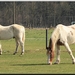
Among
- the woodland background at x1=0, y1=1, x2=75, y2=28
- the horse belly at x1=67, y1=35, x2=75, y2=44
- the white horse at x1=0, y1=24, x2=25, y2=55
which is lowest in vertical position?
the woodland background at x1=0, y1=1, x2=75, y2=28

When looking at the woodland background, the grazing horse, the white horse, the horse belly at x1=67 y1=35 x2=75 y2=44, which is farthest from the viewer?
the woodland background

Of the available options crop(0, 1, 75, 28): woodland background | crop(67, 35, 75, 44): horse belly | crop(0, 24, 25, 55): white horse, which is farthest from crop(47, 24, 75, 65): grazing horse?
crop(0, 1, 75, 28): woodland background

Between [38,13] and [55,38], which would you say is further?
[38,13]

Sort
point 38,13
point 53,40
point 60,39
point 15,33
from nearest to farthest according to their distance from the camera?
point 53,40 < point 60,39 < point 15,33 < point 38,13

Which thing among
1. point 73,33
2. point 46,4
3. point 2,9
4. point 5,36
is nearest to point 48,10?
point 46,4

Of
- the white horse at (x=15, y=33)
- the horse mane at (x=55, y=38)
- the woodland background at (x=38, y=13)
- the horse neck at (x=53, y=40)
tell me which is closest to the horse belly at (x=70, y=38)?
the horse mane at (x=55, y=38)

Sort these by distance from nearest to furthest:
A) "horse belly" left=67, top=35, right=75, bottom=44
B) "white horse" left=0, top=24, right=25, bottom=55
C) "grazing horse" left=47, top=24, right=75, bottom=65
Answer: "grazing horse" left=47, top=24, right=75, bottom=65 → "horse belly" left=67, top=35, right=75, bottom=44 → "white horse" left=0, top=24, right=25, bottom=55

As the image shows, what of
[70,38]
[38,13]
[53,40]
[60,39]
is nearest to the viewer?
[53,40]

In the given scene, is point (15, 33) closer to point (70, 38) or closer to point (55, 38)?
point (70, 38)

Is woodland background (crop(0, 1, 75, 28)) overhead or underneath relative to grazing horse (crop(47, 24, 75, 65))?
underneath

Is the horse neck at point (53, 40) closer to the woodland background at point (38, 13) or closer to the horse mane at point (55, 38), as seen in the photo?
the horse mane at point (55, 38)

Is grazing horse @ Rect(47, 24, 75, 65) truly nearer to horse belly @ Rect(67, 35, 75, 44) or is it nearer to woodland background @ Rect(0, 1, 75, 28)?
horse belly @ Rect(67, 35, 75, 44)

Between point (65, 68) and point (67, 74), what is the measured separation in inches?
77.6

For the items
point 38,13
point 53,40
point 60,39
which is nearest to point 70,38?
point 60,39
